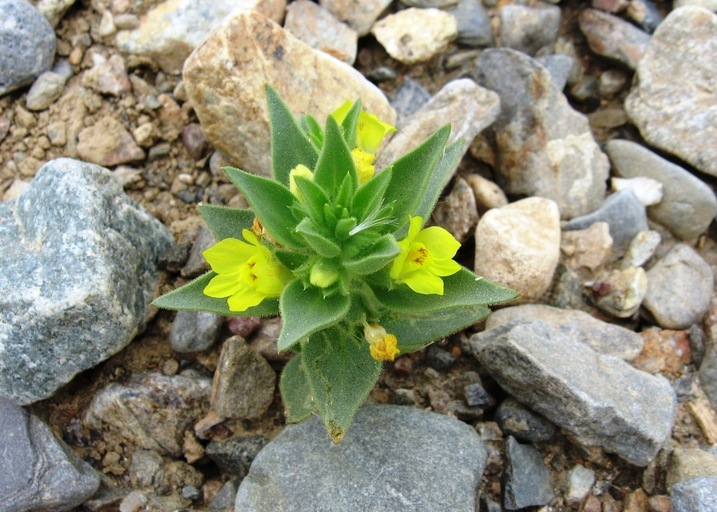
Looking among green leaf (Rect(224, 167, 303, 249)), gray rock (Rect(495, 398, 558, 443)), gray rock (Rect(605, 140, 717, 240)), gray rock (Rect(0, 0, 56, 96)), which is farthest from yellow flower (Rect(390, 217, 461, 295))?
gray rock (Rect(0, 0, 56, 96))

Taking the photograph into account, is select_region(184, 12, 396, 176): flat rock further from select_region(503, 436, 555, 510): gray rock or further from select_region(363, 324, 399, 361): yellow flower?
select_region(503, 436, 555, 510): gray rock

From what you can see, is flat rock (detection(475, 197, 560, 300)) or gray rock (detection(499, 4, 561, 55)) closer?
flat rock (detection(475, 197, 560, 300))

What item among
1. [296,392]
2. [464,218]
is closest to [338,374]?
[296,392]

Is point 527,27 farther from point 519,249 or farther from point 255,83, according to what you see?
A: point 255,83

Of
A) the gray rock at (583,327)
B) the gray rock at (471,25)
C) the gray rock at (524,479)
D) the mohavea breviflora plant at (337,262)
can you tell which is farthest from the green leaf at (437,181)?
the gray rock at (471,25)

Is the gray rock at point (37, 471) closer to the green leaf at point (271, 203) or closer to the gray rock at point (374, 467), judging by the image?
the gray rock at point (374, 467)

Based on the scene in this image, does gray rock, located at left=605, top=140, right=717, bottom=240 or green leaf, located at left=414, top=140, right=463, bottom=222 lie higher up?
green leaf, located at left=414, top=140, right=463, bottom=222
